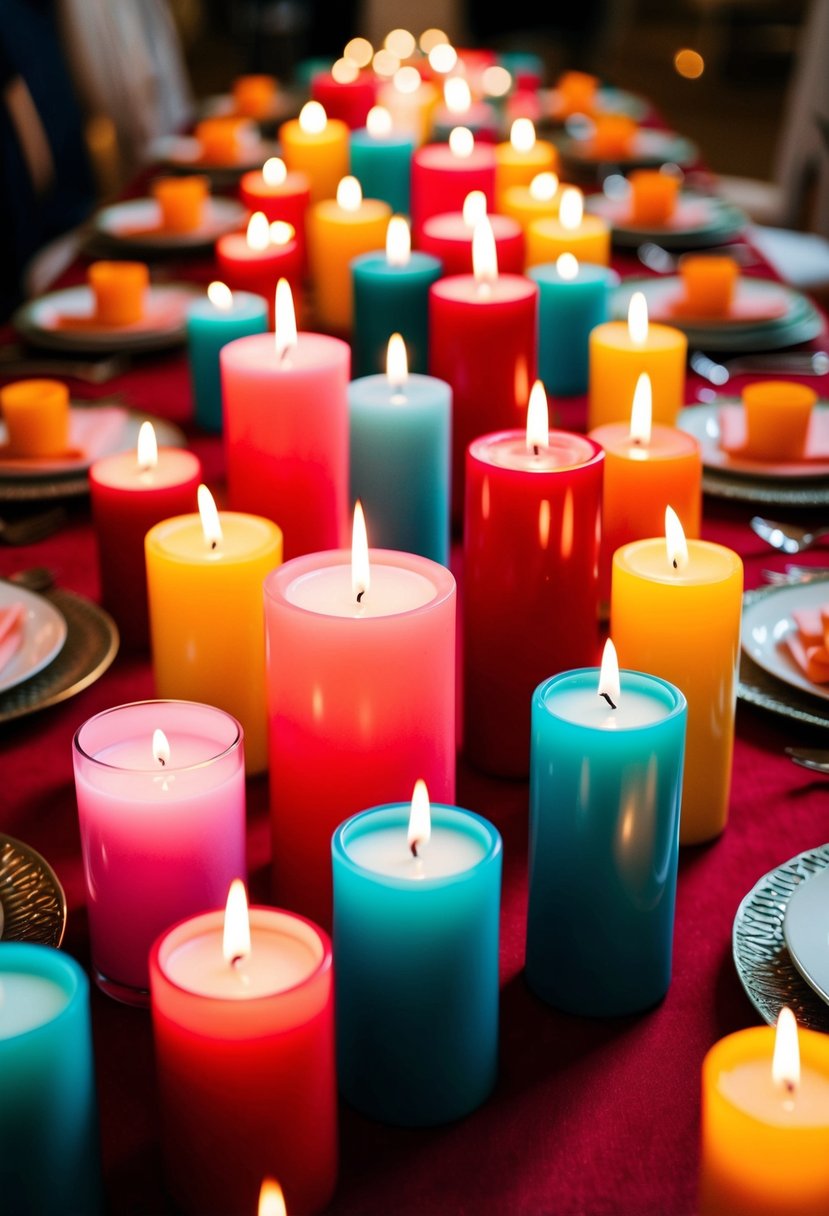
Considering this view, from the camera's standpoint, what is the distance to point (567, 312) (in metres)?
1.41

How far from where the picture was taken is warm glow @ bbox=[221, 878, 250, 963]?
1.84ft

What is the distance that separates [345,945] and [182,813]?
11 centimetres

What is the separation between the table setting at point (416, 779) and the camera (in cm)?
56

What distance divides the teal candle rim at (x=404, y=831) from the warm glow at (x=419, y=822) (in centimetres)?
1

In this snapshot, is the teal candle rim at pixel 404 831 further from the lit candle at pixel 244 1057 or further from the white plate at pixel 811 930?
the white plate at pixel 811 930

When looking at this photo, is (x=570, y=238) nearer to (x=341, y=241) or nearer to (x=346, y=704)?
(x=341, y=241)

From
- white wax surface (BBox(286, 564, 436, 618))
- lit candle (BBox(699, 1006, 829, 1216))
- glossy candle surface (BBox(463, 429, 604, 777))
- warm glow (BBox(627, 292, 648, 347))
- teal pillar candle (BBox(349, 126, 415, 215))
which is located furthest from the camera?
teal pillar candle (BBox(349, 126, 415, 215))

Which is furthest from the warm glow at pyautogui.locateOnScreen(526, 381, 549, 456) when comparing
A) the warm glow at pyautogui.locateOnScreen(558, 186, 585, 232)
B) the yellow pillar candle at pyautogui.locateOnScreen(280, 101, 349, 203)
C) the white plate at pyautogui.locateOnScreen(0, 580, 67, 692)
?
the yellow pillar candle at pyautogui.locateOnScreen(280, 101, 349, 203)

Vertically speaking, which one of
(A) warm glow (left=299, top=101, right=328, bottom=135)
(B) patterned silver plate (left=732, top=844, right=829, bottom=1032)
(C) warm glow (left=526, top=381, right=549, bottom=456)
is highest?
(A) warm glow (left=299, top=101, right=328, bottom=135)

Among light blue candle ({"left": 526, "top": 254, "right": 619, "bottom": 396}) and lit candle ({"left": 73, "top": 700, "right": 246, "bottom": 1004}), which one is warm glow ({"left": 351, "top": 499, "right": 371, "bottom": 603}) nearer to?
lit candle ({"left": 73, "top": 700, "right": 246, "bottom": 1004})

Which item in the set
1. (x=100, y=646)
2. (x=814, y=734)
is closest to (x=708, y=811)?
(x=814, y=734)

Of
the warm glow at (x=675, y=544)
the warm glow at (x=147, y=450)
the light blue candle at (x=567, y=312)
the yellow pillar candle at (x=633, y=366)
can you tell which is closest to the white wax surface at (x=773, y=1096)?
the warm glow at (x=675, y=544)

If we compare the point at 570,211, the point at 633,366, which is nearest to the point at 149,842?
Result: the point at 633,366

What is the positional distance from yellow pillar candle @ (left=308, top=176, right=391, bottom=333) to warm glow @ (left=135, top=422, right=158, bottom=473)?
48 centimetres
